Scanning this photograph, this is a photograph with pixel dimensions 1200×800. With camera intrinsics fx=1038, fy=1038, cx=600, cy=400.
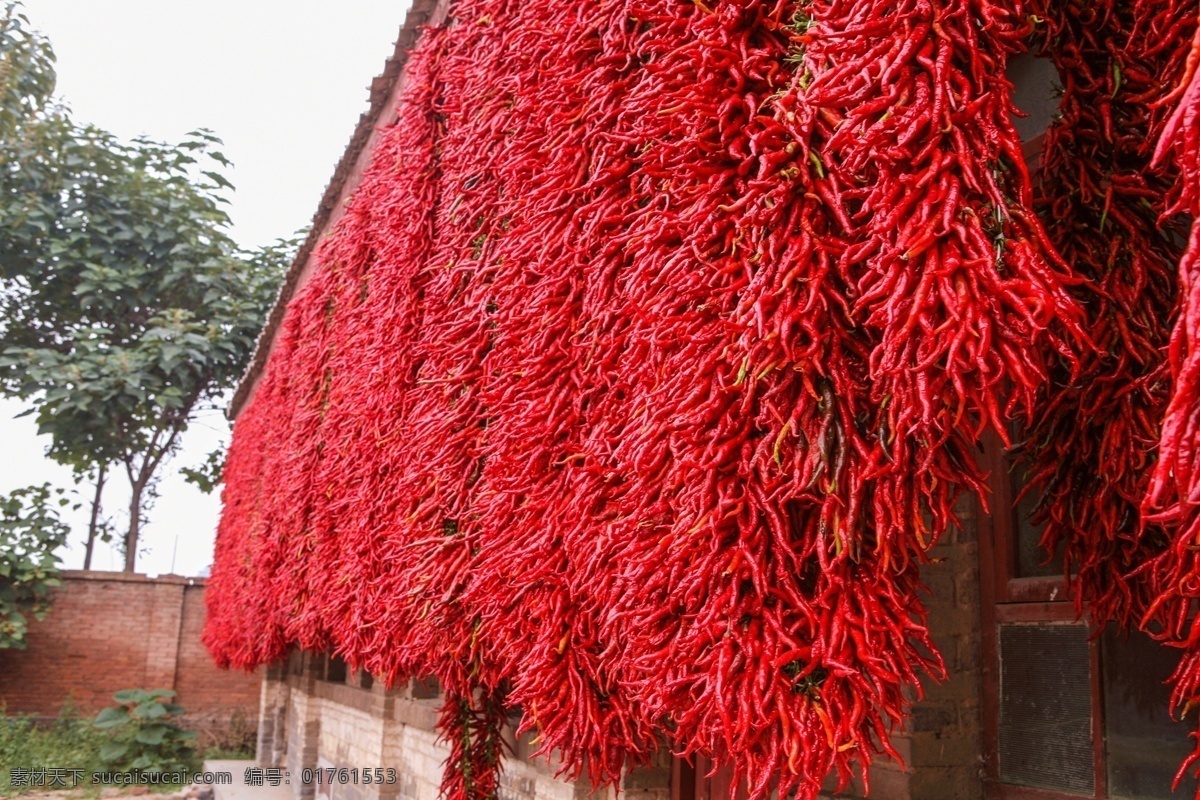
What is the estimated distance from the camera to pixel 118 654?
16.2 m

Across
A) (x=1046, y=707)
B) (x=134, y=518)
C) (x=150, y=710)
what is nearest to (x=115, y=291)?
(x=134, y=518)

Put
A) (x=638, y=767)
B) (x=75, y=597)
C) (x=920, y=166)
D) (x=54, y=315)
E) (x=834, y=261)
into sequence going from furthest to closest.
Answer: (x=54, y=315)
(x=75, y=597)
(x=638, y=767)
(x=834, y=261)
(x=920, y=166)

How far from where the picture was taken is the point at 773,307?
5.75ft

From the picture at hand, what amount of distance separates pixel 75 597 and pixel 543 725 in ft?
51.7

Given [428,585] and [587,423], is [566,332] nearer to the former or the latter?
[587,423]

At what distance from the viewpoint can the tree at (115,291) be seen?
17.1m

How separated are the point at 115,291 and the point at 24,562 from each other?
506 cm

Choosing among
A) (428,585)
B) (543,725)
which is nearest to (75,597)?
(428,585)

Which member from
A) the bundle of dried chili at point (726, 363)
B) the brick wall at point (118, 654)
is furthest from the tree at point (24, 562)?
the bundle of dried chili at point (726, 363)

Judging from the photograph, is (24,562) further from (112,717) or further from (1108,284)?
(1108,284)

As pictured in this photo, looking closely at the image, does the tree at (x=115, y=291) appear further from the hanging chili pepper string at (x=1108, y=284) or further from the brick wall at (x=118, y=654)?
the hanging chili pepper string at (x=1108, y=284)

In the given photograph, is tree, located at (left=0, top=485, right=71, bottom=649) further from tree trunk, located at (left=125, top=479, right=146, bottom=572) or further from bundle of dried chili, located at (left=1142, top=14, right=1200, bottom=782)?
bundle of dried chili, located at (left=1142, top=14, right=1200, bottom=782)

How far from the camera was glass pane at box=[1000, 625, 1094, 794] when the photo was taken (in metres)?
2.39

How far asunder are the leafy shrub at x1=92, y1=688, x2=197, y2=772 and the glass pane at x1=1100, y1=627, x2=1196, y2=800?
1507cm
